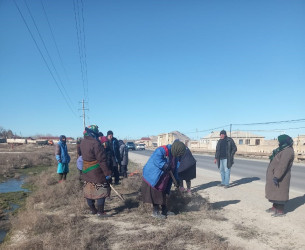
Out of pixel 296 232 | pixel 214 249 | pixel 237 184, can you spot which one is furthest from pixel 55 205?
pixel 237 184

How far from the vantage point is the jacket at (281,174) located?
5.56 metres

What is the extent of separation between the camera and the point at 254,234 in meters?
4.66

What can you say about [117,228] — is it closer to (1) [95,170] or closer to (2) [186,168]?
(1) [95,170]

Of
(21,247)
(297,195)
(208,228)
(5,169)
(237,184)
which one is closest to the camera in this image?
(21,247)

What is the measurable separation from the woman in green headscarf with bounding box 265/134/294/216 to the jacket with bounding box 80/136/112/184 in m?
3.37

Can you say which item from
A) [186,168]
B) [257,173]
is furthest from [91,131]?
[257,173]

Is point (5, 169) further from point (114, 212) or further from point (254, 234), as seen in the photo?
point (254, 234)

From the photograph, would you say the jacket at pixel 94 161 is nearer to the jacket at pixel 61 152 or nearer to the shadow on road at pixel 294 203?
the jacket at pixel 61 152

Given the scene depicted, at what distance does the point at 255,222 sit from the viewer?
5.36 m

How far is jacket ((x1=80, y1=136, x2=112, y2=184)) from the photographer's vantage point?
525 cm

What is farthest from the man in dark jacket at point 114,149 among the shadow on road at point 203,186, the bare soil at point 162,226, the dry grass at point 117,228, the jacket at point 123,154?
the shadow on road at point 203,186

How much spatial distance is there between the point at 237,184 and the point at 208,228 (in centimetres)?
541

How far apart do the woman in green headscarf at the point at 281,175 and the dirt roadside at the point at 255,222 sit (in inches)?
14.3

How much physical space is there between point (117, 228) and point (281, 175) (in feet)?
11.1
